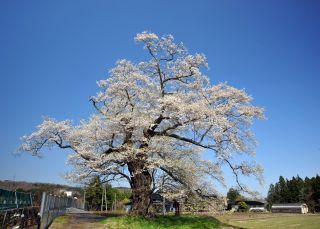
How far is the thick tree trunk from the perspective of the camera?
19500 mm

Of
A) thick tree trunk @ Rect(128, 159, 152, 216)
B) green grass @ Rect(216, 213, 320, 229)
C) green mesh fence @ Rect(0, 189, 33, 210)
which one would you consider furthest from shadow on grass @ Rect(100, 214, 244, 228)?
green grass @ Rect(216, 213, 320, 229)

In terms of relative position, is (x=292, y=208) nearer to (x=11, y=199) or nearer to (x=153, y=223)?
(x=153, y=223)

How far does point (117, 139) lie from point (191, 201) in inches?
251

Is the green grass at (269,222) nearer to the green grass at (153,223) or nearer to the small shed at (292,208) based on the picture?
the green grass at (153,223)

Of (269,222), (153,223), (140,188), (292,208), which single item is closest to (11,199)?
(153,223)

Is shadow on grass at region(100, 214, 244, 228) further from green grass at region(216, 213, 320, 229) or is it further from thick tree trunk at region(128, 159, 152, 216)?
green grass at region(216, 213, 320, 229)

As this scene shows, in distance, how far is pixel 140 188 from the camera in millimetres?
19797

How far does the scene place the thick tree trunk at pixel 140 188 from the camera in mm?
19500

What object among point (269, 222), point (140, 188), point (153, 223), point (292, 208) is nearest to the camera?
point (153, 223)

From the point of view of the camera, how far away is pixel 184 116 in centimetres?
1989

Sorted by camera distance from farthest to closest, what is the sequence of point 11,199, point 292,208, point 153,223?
point 292,208
point 153,223
point 11,199

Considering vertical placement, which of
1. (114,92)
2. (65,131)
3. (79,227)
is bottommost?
(79,227)

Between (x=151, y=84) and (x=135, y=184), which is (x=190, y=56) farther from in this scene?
(x=135, y=184)

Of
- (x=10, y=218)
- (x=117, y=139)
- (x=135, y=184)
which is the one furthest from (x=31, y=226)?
(x=117, y=139)
